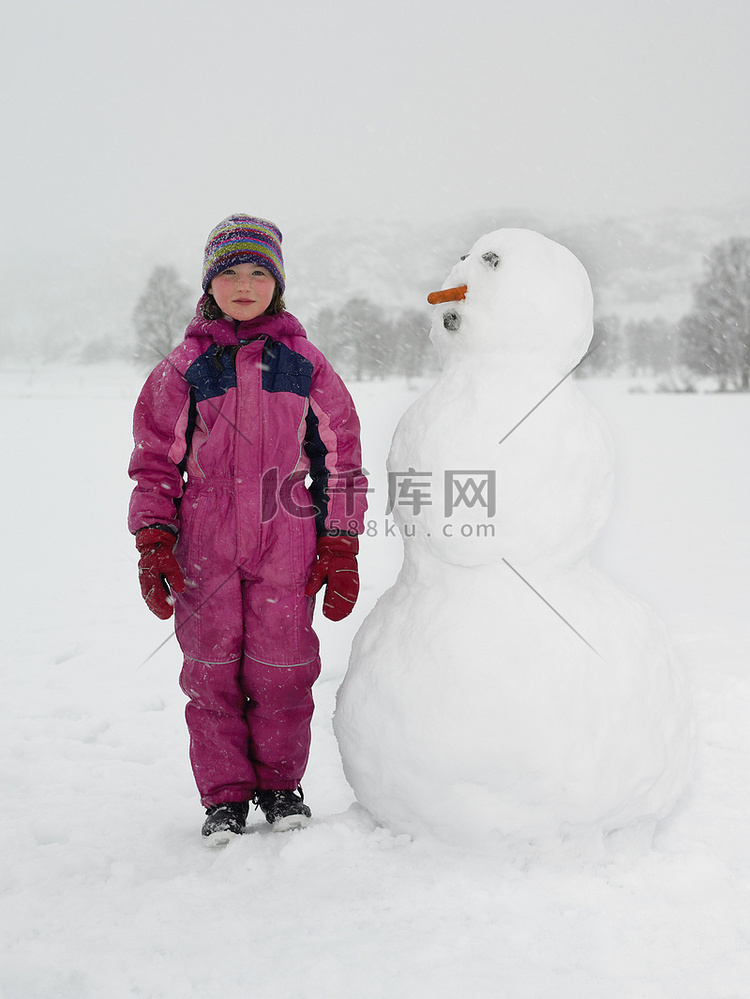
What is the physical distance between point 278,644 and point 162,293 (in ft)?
24.6

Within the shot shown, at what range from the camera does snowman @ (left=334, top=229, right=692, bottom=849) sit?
1.54 metres

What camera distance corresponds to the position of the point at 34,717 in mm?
2645

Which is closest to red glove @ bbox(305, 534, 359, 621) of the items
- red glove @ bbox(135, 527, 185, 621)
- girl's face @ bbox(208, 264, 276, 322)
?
red glove @ bbox(135, 527, 185, 621)

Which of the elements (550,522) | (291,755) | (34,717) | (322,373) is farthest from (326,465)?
(34,717)

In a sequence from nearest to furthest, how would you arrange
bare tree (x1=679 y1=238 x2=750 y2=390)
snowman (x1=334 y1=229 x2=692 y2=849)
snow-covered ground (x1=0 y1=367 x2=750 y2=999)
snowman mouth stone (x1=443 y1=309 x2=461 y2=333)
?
snow-covered ground (x1=0 y1=367 x2=750 y2=999) < snowman (x1=334 y1=229 x2=692 y2=849) < snowman mouth stone (x1=443 y1=309 x2=461 y2=333) < bare tree (x1=679 y1=238 x2=750 y2=390)

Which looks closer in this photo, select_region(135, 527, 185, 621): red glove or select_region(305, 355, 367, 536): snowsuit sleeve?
select_region(135, 527, 185, 621): red glove

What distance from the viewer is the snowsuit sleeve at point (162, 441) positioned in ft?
5.82

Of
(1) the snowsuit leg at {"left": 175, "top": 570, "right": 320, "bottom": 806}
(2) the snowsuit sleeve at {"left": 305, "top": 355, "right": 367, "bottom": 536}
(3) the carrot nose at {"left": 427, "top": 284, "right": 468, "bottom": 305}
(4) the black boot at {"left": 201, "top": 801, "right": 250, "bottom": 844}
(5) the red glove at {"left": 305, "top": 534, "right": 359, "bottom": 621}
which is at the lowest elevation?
(4) the black boot at {"left": 201, "top": 801, "right": 250, "bottom": 844}

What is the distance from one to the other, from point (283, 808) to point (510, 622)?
75 cm

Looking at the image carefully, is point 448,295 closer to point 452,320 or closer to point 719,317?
point 452,320

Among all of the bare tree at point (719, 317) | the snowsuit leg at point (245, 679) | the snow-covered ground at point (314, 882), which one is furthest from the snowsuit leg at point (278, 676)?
the bare tree at point (719, 317)

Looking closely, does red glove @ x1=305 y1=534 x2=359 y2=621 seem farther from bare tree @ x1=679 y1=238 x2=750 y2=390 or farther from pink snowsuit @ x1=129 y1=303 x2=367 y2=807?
bare tree @ x1=679 y1=238 x2=750 y2=390

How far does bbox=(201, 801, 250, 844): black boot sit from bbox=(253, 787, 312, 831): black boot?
5cm

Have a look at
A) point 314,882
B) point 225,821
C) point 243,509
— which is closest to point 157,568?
point 243,509
